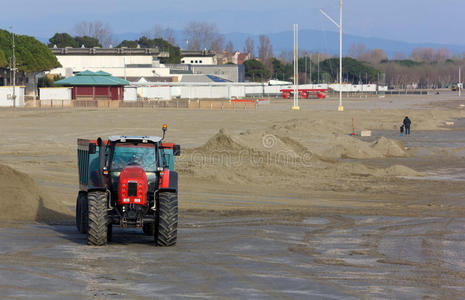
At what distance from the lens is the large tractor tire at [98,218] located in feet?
43.0

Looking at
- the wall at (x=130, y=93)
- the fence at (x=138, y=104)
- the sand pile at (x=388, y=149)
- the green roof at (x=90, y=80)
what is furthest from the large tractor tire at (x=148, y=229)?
the wall at (x=130, y=93)

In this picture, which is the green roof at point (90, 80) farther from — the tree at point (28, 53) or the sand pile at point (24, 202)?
the sand pile at point (24, 202)

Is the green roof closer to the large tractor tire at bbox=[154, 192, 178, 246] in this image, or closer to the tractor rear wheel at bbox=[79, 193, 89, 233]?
the tractor rear wheel at bbox=[79, 193, 89, 233]

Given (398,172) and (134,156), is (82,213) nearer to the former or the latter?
(134,156)

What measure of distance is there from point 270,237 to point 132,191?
3.82m

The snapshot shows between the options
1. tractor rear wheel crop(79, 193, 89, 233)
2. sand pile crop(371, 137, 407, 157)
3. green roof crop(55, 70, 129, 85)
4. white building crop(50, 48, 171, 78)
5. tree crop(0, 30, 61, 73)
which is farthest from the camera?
white building crop(50, 48, 171, 78)

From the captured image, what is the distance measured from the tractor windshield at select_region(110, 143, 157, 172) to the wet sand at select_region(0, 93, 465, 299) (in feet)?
5.02

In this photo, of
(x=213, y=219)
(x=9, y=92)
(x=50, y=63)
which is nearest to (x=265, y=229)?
(x=213, y=219)

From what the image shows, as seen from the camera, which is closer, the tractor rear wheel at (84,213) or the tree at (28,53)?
the tractor rear wheel at (84,213)

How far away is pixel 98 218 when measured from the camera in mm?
13234

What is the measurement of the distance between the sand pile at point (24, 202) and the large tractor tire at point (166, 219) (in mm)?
4815

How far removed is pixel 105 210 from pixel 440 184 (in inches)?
624

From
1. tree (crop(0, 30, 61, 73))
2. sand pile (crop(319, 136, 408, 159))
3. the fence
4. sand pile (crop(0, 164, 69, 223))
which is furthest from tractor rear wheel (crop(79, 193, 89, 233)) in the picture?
tree (crop(0, 30, 61, 73))

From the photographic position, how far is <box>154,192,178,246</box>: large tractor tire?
1324cm
